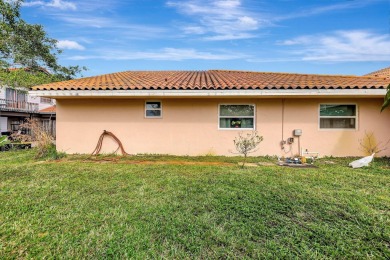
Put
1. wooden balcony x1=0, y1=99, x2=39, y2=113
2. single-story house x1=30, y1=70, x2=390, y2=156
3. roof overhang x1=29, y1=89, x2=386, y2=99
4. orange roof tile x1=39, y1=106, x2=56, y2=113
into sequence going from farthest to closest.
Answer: orange roof tile x1=39, y1=106, x2=56, y2=113 < wooden balcony x1=0, y1=99, x2=39, y2=113 < single-story house x1=30, y1=70, x2=390, y2=156 < roof overhang x1=29, y1=89, x2=386, y2=99

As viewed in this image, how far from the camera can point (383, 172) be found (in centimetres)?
698

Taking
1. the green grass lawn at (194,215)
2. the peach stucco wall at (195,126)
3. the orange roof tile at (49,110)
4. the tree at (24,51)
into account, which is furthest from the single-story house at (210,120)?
the orange roof tile at (49,110)

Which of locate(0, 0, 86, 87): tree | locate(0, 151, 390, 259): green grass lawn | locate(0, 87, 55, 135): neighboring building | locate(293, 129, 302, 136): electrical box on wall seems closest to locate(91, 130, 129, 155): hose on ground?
locate(0, 151, 390, 259): green grass lawn

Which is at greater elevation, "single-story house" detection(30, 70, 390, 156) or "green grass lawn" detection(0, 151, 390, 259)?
"single-story house" detection(30, 70, 390, 156)

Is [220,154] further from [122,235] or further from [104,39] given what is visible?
[104,39]

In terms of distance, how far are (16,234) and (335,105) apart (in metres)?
11.2

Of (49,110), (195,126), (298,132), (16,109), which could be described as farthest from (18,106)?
(298,132)

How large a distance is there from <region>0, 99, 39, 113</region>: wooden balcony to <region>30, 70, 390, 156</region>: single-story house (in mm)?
17621

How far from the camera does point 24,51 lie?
21234 mm

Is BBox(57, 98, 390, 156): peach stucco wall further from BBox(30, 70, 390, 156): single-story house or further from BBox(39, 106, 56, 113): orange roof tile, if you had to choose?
BBox(39, 106, 56, 113): orange roof tile

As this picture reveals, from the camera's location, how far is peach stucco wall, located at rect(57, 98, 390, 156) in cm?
975

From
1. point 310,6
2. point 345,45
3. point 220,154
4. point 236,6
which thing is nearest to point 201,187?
point 220,154

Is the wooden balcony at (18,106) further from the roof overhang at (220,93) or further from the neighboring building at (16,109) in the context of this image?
Result: the roof overhang at (220,93)

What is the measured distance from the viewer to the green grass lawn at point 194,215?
9.60ft
